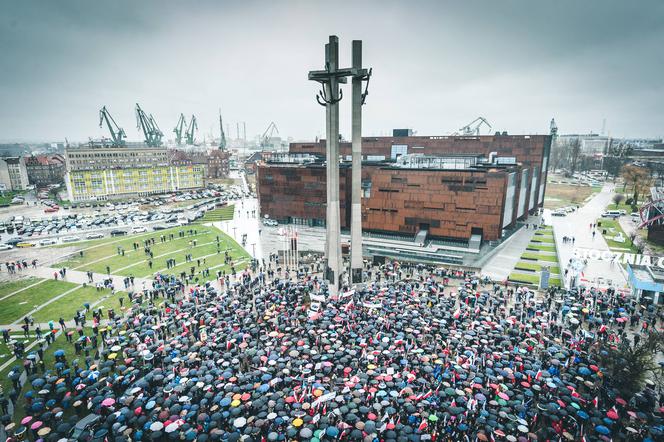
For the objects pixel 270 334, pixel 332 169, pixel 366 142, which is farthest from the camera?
pixel 366 142

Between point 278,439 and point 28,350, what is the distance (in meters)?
27.7

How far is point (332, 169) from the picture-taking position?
4334 cm

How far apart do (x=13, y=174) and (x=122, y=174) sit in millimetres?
51939

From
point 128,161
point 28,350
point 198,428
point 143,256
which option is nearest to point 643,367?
point 198,428

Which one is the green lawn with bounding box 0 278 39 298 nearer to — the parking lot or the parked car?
the parking lot

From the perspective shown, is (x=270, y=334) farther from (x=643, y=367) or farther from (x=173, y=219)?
(x=173, y=219)

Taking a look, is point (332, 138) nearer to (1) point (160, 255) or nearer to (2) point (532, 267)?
(2) point (532, 267)

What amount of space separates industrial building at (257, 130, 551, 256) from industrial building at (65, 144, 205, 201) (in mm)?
54866

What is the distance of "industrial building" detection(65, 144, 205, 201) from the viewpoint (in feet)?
360

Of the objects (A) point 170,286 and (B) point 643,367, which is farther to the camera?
(A) point 170,286

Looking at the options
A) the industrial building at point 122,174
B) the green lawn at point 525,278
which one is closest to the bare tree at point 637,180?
the green lawn at point 525,278

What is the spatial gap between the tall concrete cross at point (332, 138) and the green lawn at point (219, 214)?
51549mm

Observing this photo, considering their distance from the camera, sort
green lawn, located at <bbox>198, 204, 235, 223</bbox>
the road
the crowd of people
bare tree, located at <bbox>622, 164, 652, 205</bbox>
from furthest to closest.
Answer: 1. bare tree, located at <bbox>622, 164, 652, 205</bbox>
2. green lawn, located at <bbox>198, 204, 235, 223</bbox>
3. the road
4. the crowd of people

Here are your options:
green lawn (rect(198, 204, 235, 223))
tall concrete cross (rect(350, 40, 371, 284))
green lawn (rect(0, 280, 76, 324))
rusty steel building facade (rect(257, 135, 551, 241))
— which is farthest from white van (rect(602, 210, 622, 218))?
green lawn (rect(0, 280, 76, 324))
